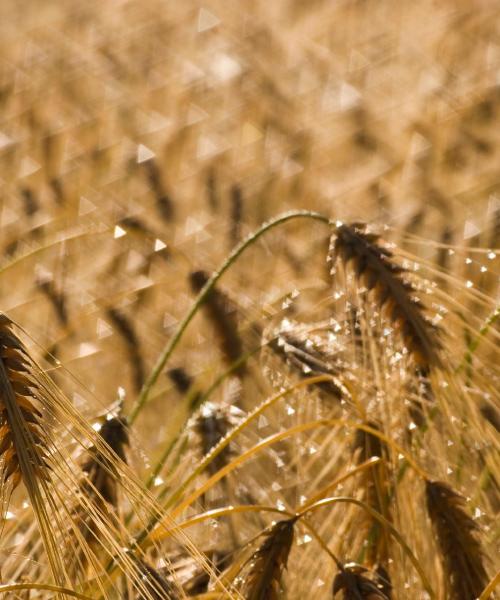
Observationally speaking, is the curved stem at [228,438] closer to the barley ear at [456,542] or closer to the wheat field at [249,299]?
the wheat field at [249,299]

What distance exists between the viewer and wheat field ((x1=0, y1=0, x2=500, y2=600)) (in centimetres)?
61

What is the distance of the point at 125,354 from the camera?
1.31m

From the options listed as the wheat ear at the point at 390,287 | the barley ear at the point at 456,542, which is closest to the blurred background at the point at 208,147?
the wheat ear at the point at 390,287

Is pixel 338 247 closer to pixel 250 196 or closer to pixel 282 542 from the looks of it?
pixel 282 542

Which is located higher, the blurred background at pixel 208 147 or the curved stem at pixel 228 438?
the blurred background at pixel 208 147

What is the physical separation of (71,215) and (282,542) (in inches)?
48.5

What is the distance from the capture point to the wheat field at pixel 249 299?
0.61 m

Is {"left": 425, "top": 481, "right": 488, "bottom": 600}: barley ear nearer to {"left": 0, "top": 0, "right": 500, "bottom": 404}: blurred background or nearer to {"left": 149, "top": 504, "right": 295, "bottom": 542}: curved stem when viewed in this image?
→ {"left": 149, "top": 504, "right": 295, "bottom": 542}: curved stem

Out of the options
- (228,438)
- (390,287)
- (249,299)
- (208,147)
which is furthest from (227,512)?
(208,147)

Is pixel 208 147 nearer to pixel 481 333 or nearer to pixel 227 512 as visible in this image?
pixel 481 333

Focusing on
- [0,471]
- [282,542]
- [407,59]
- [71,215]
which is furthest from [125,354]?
[407,59]

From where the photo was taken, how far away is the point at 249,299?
127cm

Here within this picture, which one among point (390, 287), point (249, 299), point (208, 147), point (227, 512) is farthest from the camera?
point (208, 147)

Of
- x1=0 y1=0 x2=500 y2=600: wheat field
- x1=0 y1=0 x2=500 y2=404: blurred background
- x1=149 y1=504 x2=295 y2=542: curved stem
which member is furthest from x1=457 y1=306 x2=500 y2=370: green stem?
x1=0 y1=0 x2=500 y2=404: blurred background
